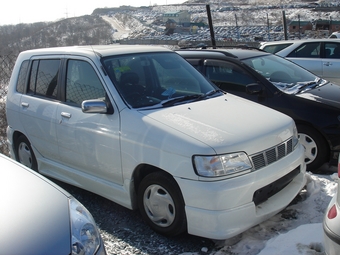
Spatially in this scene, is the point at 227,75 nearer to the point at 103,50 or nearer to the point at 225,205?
the point at 103,50

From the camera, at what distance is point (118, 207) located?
4258mm

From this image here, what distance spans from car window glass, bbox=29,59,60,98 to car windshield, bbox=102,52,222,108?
0.86 meters

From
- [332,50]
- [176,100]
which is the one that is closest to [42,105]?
[176,100]

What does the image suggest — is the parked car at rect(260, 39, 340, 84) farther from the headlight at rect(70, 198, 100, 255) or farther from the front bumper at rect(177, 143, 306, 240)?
the headlight at rect(70, 198, 100, 255)

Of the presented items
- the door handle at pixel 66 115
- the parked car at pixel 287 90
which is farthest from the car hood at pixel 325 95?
the door handle at pixel 66 115

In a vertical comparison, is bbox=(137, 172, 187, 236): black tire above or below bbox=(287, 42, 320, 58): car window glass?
below

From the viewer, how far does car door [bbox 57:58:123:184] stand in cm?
370

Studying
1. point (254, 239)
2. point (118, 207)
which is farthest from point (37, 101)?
point (254, 239)

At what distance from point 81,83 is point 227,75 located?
7.91 feet

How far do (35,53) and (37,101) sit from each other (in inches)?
28.9

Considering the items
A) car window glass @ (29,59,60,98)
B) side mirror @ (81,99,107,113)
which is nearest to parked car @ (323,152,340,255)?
side mirror @ (81,99,107,113)

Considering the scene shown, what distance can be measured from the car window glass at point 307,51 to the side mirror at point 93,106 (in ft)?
22.3

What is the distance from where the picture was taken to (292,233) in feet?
10.7

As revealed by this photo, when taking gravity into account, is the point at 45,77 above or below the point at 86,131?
above
